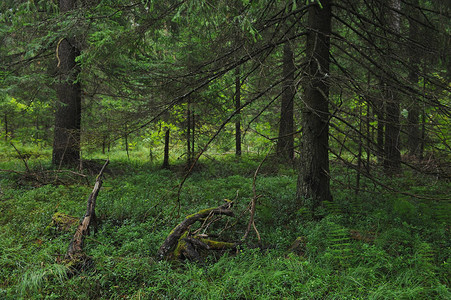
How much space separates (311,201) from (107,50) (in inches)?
209

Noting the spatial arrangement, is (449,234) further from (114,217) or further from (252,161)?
(252,161)

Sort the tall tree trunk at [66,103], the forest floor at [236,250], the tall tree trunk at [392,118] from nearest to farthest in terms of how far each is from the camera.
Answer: the forest floor at [236,250]
the tall tree trunk at [392,118]
the tall tree trunk at [66,103]

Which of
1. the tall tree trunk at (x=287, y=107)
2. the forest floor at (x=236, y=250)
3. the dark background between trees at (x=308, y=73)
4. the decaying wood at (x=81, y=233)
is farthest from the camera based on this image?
the tall tree trunk at (x=287, y=107)

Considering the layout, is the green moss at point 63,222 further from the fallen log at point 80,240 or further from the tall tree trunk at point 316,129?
A: the tall tree trunk at point 316,129

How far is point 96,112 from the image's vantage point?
15.4m

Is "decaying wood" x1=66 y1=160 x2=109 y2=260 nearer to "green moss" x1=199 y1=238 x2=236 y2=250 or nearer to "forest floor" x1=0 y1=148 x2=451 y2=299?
"forest floor" x1=0 y1=148 x2=451 y2=299

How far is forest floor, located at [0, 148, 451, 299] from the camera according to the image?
3199 millimetres

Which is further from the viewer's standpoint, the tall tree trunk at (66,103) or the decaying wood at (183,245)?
the tall tree trunk at (66,103)

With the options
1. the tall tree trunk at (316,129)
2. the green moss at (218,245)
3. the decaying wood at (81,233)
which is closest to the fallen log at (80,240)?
the decaying wood at (81,233)

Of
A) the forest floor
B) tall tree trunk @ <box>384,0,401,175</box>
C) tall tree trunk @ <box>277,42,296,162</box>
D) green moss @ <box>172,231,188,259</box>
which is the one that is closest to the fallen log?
the forest floor

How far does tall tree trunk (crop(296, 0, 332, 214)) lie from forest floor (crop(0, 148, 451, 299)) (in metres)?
0.43

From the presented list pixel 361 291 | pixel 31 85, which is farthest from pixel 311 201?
pixel 31 85

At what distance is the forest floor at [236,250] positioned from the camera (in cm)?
320

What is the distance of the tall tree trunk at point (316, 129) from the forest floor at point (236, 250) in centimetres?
43
